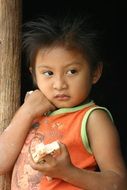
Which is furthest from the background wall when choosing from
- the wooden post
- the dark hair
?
the dark hair

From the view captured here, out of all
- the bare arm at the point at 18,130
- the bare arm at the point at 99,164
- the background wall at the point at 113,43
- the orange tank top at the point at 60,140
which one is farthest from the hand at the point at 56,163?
the background wall at the point at 113,43

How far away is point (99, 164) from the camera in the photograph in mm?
1638

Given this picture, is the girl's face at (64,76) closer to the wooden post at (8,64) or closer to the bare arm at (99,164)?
the bare arm at (99,164)

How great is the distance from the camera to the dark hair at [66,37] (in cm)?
172

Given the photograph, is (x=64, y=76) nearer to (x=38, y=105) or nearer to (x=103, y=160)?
(x=38, y=105)

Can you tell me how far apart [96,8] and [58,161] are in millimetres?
2258

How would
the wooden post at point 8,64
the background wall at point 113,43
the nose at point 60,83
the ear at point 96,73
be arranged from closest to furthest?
the nose at point 60,83, the ear at point 96,73, the wooden post at point 8,64, the background wall at point 113,43

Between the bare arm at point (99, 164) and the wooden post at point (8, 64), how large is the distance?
0.38 metres

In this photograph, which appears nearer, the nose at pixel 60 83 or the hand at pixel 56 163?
the hand at pixel 56 163

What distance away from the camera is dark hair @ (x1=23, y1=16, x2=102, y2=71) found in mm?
1720

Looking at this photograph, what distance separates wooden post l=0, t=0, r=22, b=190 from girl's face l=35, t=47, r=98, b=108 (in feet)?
0.75

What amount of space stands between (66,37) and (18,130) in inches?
13.8

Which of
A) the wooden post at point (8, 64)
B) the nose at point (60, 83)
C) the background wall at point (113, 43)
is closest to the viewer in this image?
the nose at point (60, 83)

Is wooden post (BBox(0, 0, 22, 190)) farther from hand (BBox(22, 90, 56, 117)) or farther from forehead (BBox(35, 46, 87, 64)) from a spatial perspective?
forehead (BBox(35, 46, 87, 64))
